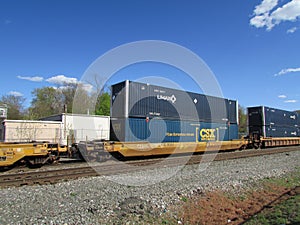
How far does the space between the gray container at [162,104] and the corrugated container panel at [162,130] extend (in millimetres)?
356

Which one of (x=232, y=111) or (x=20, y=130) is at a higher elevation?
(x=232, y=111)

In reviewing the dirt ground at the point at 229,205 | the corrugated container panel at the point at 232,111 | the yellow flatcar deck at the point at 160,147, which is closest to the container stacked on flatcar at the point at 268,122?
the corrugated container panel at the point at 232,111

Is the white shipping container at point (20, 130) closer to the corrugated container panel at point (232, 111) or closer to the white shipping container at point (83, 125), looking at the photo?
the white shipping container at point (83, 125)

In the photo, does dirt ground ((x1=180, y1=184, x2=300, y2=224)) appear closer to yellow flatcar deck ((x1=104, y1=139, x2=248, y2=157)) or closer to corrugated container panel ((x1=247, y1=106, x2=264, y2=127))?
yellow flatcar deck ((x1=104, y1=139, x2=248, y2=157))

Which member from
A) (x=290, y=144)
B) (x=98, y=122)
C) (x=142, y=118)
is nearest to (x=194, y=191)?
(x=142, y=118)

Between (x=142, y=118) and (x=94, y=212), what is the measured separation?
8.64m

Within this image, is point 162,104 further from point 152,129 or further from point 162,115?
point 152,129

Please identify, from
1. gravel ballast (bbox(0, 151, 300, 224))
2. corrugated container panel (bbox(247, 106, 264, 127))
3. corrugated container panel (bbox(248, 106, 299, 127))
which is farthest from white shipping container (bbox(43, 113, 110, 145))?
gravel ballast (bbox(0, 151, 300, 224))

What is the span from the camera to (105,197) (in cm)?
600

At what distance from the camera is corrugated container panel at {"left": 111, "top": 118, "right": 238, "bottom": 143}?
1279 cm

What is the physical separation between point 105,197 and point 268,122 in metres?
21.3

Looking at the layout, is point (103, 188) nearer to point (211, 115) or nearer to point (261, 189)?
point (261, 189)

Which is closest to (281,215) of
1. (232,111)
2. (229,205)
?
(229,205)

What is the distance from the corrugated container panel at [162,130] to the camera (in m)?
12.8
